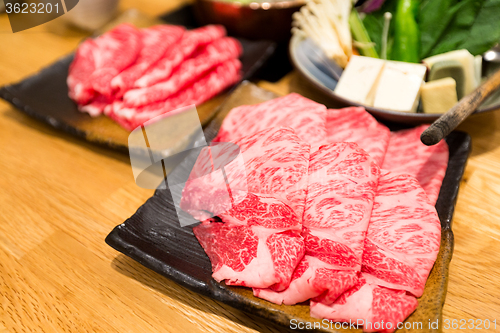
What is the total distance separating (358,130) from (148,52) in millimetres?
1531

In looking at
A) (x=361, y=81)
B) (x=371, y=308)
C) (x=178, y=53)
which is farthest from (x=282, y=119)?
(x=178, y=53)

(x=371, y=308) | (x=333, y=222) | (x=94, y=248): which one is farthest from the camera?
(x=94, y=248)

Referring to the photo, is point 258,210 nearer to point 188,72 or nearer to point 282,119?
point 282,119

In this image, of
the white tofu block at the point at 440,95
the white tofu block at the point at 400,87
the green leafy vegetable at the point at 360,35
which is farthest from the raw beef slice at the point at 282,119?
the green leafy vegetable at the point at 360,35

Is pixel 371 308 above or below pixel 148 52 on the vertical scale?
below

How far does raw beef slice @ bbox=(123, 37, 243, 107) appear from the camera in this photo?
6.63 feet

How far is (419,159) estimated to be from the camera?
5.27ft

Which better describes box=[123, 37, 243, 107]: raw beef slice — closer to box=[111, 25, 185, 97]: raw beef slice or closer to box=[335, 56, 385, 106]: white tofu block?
box=[111, 25, 185, 97]: raw beef slice

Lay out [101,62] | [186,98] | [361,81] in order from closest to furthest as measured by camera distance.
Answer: [361,81], [186,98], [101,62]

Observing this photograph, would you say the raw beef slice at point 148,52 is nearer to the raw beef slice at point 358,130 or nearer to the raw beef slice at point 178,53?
the raw beef slice at point 178,53

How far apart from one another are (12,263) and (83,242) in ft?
0.95

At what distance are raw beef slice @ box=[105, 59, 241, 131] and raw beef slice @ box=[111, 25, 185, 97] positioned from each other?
123 millimetres

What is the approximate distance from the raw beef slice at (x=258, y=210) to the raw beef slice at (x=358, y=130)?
1.08 ft

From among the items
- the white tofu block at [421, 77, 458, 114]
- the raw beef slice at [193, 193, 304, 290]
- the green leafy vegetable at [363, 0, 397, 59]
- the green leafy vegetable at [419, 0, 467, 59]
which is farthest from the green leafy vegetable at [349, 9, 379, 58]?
the raw beef slice at [193, 193, 304, 290]
